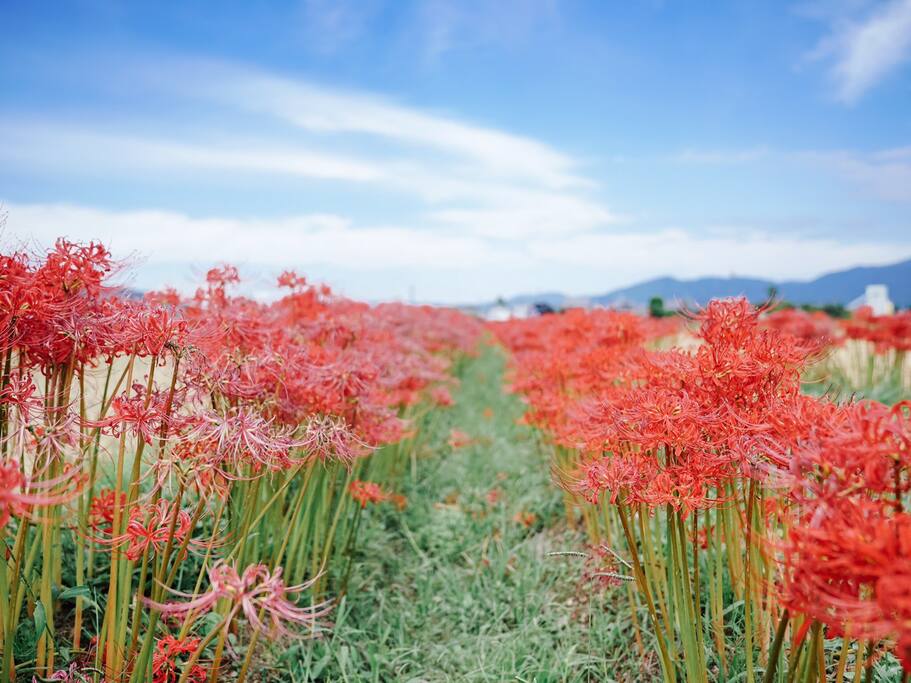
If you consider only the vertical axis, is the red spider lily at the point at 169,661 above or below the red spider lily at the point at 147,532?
below

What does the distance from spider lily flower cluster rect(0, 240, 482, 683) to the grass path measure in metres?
0.55

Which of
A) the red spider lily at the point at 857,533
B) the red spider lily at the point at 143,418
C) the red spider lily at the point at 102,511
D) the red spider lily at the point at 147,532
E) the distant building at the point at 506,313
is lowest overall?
the red spider lily at the point at 102,511

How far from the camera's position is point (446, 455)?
26.8 ft

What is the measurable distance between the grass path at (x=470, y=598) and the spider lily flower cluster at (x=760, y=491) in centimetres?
50

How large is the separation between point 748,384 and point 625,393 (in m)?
0.51

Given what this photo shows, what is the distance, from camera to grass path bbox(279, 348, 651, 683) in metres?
3.62

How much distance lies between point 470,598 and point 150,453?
9.26 feet

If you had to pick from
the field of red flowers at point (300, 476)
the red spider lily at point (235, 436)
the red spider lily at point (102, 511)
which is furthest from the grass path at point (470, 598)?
the red spider lily at point (235, 436)

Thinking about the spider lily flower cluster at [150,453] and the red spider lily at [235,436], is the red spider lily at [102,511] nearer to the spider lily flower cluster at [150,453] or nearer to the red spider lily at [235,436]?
the spider lily flower cluster at [150,453]

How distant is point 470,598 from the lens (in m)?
4.55

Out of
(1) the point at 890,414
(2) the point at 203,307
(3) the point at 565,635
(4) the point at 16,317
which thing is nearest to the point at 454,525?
(3) the point at 565,635

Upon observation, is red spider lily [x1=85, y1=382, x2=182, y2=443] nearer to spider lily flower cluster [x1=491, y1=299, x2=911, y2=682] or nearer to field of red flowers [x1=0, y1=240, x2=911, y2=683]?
field of red flowers [x1=0, y1=240, x2=911, y2=683]

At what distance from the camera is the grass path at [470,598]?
3.62 meters

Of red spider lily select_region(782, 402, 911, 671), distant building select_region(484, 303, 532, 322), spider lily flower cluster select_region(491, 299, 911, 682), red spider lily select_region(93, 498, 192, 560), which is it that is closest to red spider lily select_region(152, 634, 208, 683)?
red spider lily select_region(93, 498, 192, 560)
